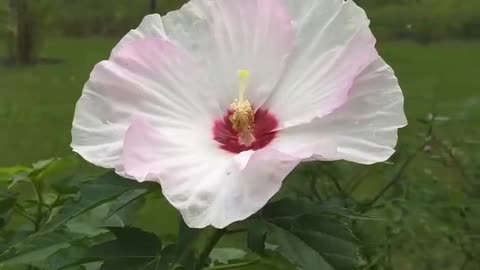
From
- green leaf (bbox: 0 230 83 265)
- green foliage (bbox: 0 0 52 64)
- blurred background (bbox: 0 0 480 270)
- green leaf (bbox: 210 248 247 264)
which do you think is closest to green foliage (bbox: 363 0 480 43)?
blurred background (bbox: 0 0 480 270)

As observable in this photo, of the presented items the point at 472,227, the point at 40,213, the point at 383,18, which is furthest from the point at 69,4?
the point at 40,213

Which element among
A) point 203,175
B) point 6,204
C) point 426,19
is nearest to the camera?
point 203,175

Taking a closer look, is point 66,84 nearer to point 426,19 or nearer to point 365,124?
point 426,19

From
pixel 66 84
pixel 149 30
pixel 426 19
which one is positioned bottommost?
pixel 66 84

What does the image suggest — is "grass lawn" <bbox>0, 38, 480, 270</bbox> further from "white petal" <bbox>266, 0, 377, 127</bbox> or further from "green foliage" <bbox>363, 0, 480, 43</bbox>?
"white petal" <bbox>266, 0, 377, 127</bbox>

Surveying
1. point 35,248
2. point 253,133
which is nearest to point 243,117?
point 253,133

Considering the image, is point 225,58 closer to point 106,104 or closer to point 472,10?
point 106,104

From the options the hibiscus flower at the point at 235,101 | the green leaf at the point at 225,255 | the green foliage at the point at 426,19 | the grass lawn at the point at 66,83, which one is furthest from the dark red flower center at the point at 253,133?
the grass lawn at the point at 66,83
